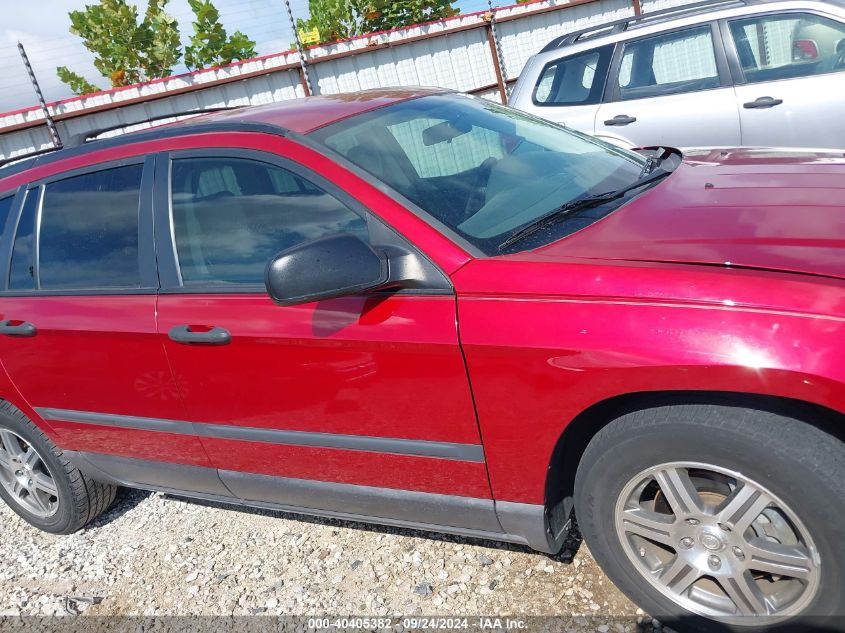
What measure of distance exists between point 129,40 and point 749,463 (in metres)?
20.1

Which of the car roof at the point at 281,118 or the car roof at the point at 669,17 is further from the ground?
the car roof at the point at 281,118

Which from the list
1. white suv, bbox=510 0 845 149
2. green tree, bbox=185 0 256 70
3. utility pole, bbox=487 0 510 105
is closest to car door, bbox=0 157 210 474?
white suv, bbox=510 0 845 149

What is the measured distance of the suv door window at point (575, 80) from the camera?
18.9 feet

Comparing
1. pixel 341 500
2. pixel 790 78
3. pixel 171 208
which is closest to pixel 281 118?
pixel 171 208

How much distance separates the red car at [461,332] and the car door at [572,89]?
2716 mm

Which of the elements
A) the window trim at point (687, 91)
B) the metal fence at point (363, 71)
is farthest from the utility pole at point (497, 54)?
the window trim at point (687, 91)

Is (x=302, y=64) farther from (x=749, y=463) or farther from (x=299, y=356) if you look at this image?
(x=749, y=463)

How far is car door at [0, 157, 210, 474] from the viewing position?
9.12ft

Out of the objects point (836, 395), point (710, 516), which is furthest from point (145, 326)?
point (836, 395)

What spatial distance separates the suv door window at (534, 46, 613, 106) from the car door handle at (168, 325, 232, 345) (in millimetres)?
4231

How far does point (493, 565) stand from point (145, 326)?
1.57m

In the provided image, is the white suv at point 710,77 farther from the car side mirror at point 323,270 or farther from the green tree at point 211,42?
the green tree at point 211,42

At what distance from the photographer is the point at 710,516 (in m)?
1.98

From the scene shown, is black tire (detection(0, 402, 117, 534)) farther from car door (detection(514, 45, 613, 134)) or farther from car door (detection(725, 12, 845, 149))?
car door (detection(725, 12, 845, 149))
